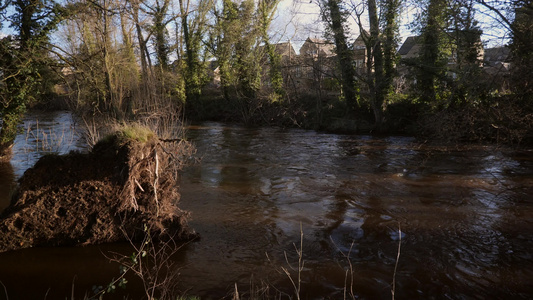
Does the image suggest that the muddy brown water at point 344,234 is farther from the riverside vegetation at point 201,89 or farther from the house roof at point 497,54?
the house roof at point 497,54

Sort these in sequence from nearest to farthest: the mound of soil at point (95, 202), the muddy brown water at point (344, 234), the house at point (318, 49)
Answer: the muddy brown water at point (344, 234) < the mound of soil at point (95, 202) < the house at point (318, 49)

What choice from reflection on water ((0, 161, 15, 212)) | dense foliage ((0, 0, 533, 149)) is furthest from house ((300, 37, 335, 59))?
reflection on water ((0, 161, 15, 212))

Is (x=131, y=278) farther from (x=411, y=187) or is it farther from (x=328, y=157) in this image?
(x=328, y=157)

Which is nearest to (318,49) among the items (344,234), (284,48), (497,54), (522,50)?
(497,54)

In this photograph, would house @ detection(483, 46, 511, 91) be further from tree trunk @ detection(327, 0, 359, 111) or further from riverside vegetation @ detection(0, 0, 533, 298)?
tree trunk @ detection(327, 0, 359, 111)

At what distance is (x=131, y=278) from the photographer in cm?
551

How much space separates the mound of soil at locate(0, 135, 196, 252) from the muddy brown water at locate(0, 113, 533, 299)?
0.28 metres

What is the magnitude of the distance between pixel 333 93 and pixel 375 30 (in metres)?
6.85

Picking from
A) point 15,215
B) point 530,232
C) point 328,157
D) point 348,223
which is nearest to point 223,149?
point 328,157

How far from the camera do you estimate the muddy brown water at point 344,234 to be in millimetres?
5391

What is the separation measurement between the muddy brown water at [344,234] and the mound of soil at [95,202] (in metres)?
0.28

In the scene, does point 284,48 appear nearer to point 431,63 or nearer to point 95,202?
→ point 431,63

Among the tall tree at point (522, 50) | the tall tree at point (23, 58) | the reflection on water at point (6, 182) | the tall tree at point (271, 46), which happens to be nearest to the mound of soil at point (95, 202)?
the reflection on water at point (6, 182)

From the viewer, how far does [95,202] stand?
636 cm
